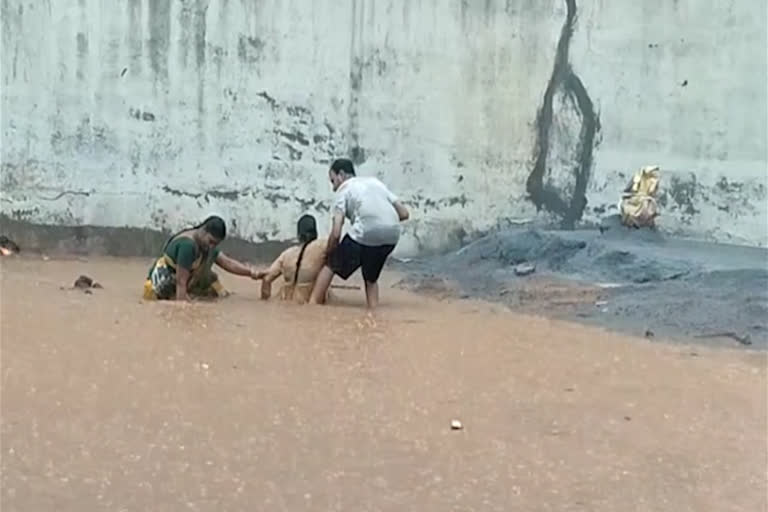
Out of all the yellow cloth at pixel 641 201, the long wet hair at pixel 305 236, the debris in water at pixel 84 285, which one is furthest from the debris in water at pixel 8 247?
the yellow cloth at pixel 641 201

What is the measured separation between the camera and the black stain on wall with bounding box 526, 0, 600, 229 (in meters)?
13.0

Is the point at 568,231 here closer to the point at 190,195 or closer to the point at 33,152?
the point at 190,195

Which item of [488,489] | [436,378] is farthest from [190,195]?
[488,489]

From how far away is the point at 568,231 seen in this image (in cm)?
1240

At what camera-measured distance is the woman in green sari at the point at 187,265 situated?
27.0 feet

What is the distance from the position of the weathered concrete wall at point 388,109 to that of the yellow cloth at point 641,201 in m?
0.81

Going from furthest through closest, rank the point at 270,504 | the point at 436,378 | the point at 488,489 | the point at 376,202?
the point at 376,202
the point at 436,378
the point at 488,489
the point at 270,504

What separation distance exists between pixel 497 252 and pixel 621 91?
2.61m

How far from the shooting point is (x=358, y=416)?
4973 mm

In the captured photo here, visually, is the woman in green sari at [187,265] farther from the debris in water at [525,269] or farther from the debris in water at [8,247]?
the debris in water at [8,247]

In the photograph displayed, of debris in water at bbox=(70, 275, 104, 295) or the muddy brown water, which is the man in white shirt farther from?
debris in water at bbox=(70, 275, 104, 295)

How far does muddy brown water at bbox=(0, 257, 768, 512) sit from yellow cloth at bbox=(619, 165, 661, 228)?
13.4 feet

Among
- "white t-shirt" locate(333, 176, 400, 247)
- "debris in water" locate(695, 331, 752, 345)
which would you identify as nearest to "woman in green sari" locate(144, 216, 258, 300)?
"white t-shirt" locate(333, 176, 400, 247)

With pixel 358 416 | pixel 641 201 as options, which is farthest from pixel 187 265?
pixel 641 201
